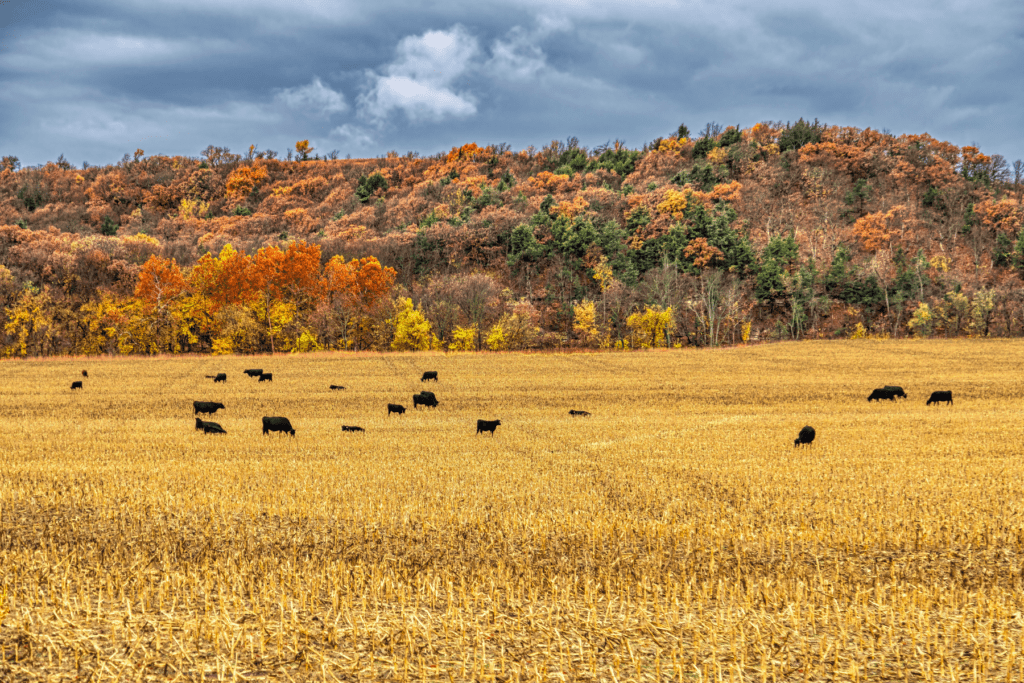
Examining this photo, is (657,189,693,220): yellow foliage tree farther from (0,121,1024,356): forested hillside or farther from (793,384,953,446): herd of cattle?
(793,384,953,446): herd of cattle

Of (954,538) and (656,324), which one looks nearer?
(954,538)

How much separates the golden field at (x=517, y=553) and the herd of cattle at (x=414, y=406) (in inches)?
25.9

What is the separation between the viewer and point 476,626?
725cm

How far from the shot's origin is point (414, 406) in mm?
36406

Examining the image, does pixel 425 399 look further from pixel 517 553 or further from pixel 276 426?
pixel 517 553

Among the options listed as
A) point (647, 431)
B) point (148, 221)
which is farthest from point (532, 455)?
point (148, 221)

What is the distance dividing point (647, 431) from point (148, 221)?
148 m

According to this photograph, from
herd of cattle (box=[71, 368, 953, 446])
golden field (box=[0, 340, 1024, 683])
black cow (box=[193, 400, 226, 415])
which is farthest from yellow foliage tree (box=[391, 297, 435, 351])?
golden field (box=[0, 340, 1024, 683])

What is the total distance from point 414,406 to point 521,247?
82644 millimetres

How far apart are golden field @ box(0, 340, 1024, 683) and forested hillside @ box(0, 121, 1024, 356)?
183 ft

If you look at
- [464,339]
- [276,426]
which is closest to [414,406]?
[276,426]

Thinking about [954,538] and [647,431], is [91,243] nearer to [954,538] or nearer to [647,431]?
[647,431]

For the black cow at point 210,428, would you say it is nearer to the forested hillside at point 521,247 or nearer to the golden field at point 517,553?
the golden field at point 517,553

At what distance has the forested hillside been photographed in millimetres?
79250
